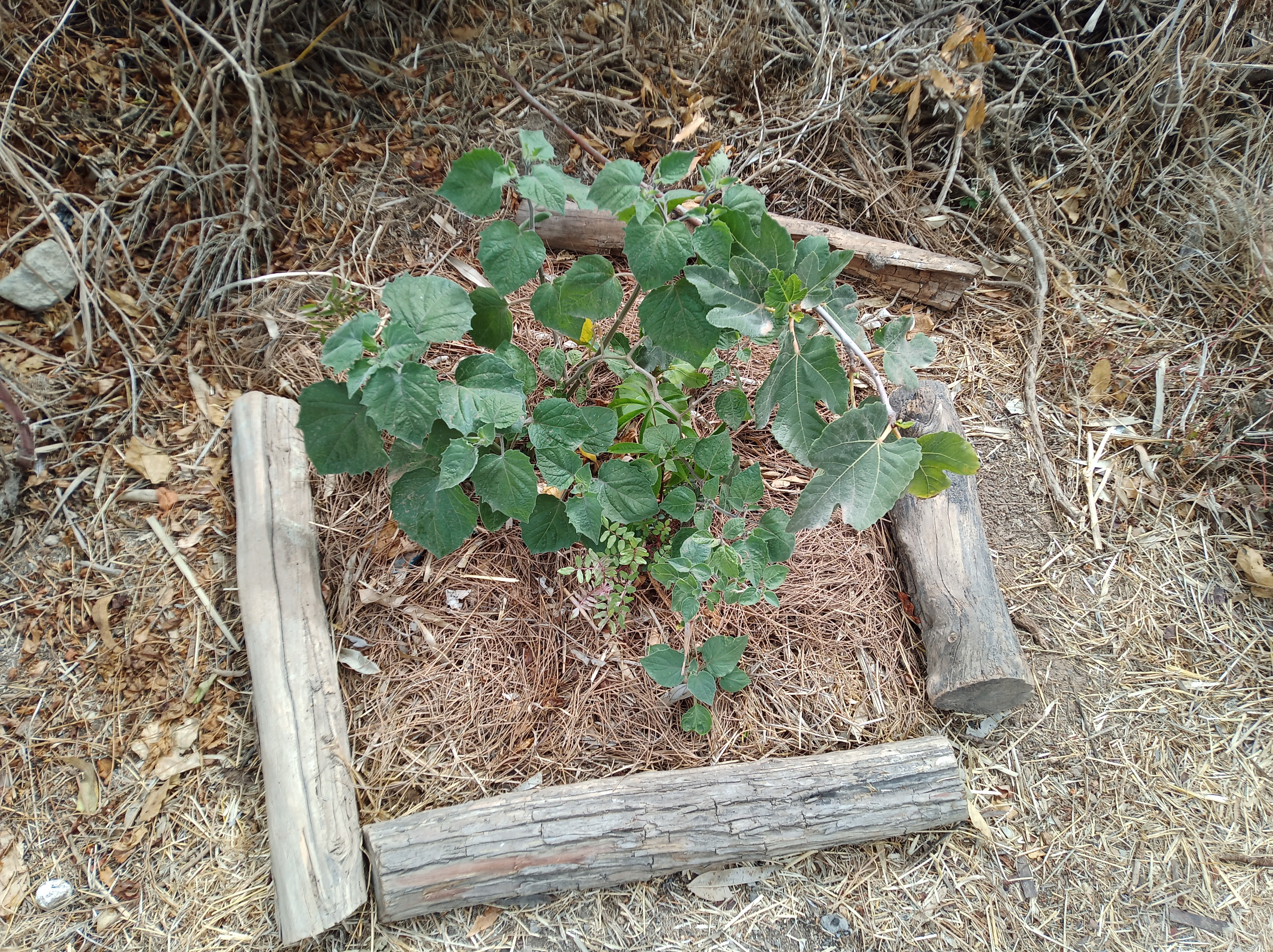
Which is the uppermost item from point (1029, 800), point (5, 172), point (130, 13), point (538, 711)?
→ point (130, 13)

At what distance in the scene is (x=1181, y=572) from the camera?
2209 mm

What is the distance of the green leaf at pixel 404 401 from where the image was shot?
4.06 ft

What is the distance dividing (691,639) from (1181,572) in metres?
1.66

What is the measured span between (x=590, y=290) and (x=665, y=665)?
3.06ft

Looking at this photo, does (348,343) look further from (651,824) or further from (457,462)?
(651,824)

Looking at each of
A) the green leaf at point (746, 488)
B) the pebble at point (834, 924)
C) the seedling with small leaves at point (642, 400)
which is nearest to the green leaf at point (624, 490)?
the seedling with small leaves at point (642, 400)

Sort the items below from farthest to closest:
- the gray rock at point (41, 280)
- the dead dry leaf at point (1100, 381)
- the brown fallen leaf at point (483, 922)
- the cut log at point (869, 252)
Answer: the dead dry leaf at point (1100, 381) < the cut log at point (869, 252) < the gray rock at point (41, 280) < the brown fallen leaf at point (483, 922)

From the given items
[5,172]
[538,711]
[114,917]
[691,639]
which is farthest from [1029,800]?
[5,172]

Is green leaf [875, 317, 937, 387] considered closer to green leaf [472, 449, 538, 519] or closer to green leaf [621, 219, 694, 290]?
green leaf [621, 219, 694, 290]

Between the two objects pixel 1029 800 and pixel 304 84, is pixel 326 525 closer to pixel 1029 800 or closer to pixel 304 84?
pixel 304 84

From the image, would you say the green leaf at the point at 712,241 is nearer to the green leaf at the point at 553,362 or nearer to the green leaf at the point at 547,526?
the green leaf at the point at 553,362

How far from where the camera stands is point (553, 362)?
1.75m

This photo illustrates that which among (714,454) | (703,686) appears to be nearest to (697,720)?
(703,686)

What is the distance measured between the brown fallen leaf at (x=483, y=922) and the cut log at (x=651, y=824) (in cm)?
5
